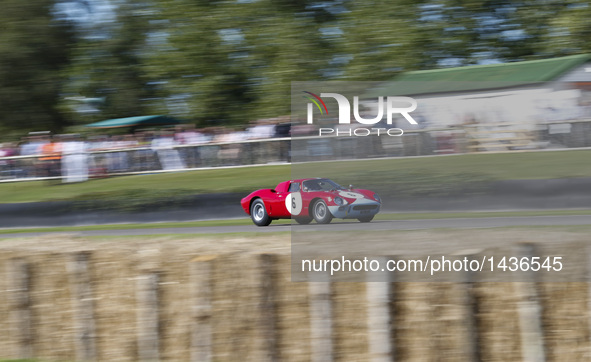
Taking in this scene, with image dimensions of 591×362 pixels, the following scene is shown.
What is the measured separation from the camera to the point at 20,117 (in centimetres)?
2345

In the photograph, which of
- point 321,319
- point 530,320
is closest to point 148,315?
point 321,319

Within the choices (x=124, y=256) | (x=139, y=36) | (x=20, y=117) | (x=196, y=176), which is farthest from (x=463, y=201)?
(x=20, y=117)

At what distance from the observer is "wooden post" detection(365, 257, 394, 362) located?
5105 mm

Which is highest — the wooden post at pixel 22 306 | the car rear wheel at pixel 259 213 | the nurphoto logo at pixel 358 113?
the nurphoto logo at pixel 358 113

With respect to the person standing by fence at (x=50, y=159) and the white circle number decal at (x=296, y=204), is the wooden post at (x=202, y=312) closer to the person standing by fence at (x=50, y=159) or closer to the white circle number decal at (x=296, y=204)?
the white circle number decal at (x=296, y=204)

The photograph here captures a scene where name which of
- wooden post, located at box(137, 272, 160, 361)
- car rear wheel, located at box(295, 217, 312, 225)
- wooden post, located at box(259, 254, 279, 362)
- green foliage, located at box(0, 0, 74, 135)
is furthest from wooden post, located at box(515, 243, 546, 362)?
green foliage, located at box(0, 0, 74, 135)

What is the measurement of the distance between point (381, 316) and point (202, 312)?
4.51 ft

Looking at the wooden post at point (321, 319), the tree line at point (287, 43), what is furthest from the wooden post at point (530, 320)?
the tree line at point (287, 43)

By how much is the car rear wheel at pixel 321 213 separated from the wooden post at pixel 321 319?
113 cm

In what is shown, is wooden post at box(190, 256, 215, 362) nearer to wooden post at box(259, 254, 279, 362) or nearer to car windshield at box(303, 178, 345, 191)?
wooden post at box(259, 254, 279, 362)

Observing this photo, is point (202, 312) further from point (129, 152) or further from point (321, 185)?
point (129, 152)

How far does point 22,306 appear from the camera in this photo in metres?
6.34

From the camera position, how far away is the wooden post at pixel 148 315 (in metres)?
5.80

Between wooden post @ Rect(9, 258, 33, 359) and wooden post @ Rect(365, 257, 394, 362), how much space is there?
2961 mm
